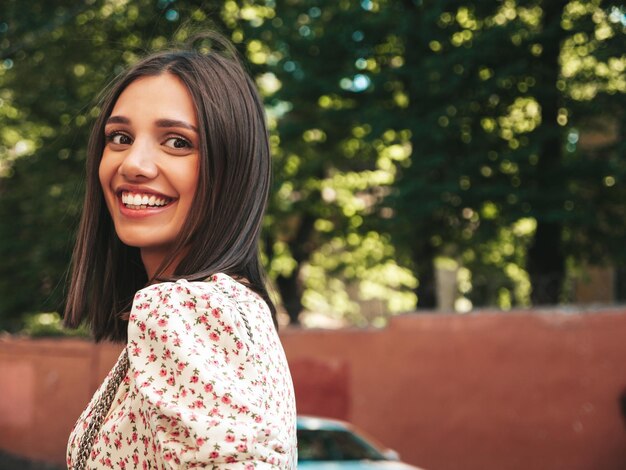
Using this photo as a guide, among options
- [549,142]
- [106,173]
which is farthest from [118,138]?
[549,142]

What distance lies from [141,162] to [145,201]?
0.21 feet

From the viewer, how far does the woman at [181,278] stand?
129cm

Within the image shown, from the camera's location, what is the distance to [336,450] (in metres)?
8.34

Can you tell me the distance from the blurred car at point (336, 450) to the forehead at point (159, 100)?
6484mm

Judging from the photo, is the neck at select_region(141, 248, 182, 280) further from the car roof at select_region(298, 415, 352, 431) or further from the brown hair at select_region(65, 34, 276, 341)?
the car roof at select_region(298, 415, 352, 431)

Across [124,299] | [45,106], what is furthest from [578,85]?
[124,299]

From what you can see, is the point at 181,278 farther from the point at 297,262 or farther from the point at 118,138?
the point at 297,262

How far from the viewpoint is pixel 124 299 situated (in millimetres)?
1950

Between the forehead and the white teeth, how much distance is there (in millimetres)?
128

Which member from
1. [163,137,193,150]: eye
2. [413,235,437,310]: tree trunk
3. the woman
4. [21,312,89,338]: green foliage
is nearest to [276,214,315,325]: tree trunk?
Answer: [413,235,437,310]: tree trunk

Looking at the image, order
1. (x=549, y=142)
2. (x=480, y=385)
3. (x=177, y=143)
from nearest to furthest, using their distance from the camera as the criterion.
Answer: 1. (x=177, y=143)
2. (x=480, y=385)
3. (x=549, y=142)

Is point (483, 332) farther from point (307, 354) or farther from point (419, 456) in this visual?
point (307, 354)

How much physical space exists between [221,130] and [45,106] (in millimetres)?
16686

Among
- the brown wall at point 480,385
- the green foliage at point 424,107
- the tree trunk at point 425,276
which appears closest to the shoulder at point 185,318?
the brown wall at point 480,385
